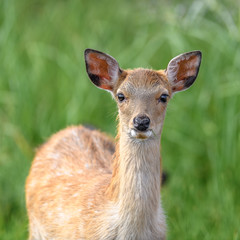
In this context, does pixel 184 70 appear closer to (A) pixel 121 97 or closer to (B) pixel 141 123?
(A) pixel 121 97

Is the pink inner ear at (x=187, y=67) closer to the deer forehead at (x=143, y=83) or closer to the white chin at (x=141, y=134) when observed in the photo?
the deer forehead at (x=143, y=83)

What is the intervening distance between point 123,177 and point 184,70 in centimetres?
102

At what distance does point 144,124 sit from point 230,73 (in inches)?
132

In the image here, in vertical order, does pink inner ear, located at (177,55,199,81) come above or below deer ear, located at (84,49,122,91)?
above

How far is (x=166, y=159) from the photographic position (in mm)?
7461

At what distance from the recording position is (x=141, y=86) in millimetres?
4223

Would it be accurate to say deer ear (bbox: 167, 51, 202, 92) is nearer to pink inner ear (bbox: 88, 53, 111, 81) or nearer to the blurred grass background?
pink inner ear (bbox: 88, 53, 111, 81)

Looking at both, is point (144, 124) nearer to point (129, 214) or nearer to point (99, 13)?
point (129, 214)

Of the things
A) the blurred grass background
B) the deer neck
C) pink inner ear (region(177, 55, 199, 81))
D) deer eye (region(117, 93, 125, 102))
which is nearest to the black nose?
the deer neck

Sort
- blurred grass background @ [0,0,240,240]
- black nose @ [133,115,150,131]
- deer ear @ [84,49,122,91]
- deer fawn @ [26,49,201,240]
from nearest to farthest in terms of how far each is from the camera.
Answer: black nose @ [133,115,150,131]
deer fawn @ [26,49,201,240]
deer ear @ [84,49,122,91]
blurred grass background @ [0,0,240,240]

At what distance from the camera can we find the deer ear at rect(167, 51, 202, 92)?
15.0 feet

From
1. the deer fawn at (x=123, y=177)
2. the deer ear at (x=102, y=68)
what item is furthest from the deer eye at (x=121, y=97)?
the deer ear at (x=102, y=68)

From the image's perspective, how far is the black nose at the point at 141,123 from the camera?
3.92 m

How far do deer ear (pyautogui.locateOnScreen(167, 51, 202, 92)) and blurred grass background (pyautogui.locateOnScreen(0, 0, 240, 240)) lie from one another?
1.58 meters
